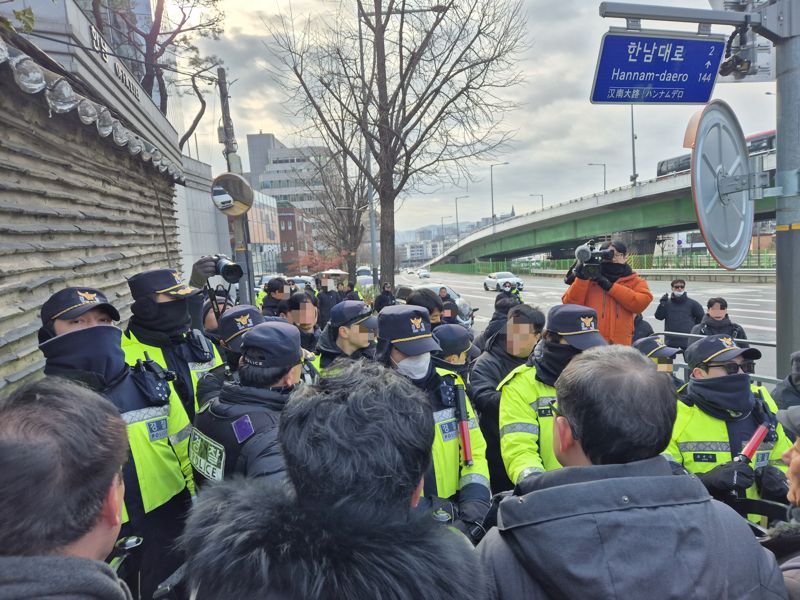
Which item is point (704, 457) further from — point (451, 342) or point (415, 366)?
point (451, 342)

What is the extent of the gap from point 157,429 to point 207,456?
1.96 ft

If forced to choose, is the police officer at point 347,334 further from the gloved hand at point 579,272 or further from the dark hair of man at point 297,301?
the gloved hand at point 579,272

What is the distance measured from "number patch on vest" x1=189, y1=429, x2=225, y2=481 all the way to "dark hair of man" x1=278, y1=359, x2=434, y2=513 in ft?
3.02

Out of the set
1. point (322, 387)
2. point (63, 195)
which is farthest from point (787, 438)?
point (63, 195)

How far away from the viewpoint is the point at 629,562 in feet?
3.68

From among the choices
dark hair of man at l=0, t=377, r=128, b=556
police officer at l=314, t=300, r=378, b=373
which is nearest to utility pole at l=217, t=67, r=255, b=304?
police officer at l=314, t=300, r=378, b=373

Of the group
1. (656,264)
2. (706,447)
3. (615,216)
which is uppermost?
(615,216)

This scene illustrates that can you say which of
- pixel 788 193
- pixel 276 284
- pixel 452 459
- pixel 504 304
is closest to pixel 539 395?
pixel 452 459

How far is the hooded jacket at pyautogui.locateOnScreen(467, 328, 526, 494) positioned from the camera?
3.38 meters

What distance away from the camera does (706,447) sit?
252cm

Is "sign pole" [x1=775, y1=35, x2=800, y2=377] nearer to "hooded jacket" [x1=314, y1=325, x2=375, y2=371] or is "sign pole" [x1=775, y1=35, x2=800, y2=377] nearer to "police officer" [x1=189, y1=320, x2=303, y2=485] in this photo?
"hooded jacket" [x1=314, y1=325, x2=375, y2=371]

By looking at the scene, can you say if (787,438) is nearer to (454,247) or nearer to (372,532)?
(372,532)

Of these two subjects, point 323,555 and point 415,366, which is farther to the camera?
point 415,366

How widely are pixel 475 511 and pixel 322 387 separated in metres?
1.29
